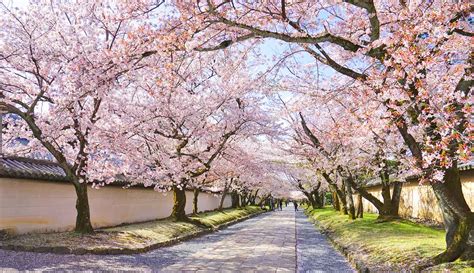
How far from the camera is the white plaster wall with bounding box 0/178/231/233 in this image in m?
12.3

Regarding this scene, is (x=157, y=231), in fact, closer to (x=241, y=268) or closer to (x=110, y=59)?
(x=241, y=268)

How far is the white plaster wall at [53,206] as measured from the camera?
1227 centimetres

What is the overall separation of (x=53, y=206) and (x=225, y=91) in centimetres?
790

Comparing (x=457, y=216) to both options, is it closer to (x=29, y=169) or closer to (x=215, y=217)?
(x=29, y=169)

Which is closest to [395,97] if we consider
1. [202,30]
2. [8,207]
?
[202,30]

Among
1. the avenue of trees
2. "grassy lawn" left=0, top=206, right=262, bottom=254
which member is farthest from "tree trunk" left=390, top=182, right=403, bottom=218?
"grassy lawn" left=0, top=206, right=262, bottom=254

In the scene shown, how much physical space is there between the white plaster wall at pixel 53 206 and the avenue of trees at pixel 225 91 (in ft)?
4.77

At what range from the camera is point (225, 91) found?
681 inches

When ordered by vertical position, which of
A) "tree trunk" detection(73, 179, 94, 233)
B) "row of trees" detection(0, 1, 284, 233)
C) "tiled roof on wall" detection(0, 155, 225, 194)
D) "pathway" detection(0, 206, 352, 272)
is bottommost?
"pathway" detection(0, 206, 352, 272)

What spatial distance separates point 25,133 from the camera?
1302 cm

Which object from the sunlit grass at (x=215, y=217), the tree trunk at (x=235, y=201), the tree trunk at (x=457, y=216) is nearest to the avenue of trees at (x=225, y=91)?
the tree trunk at (x=457, y=216)

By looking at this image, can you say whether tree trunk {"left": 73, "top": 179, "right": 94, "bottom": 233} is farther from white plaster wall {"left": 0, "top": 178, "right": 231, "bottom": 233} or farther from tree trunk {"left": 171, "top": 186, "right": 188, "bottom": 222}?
tree trunk {"left": 171, "top": 186, "right": 188, "bottom": 222}

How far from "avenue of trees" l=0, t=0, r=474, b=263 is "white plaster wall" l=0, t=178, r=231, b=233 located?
4.77 ft

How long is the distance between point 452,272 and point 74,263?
298 inches
